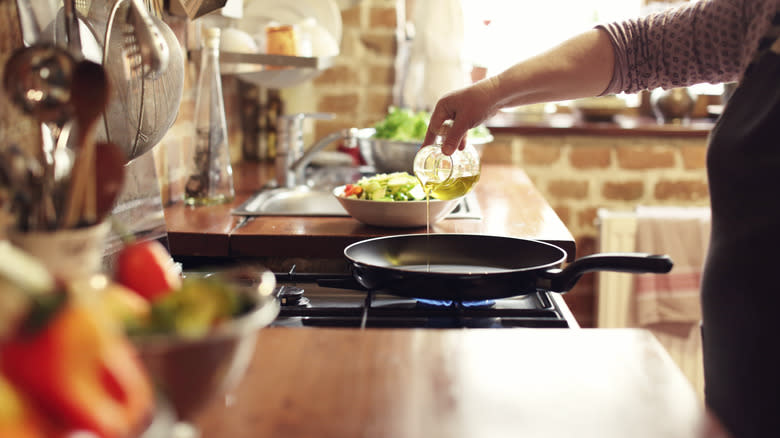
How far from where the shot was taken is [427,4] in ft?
8.87

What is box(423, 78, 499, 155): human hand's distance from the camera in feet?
4.36

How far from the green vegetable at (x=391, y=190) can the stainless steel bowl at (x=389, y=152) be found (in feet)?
1.46

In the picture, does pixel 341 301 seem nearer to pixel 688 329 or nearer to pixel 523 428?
pixel 523 428

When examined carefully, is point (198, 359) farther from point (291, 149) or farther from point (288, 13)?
point (288, 13)

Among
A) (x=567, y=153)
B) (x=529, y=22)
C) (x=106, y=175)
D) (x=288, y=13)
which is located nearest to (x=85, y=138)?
(x=106, y=175)

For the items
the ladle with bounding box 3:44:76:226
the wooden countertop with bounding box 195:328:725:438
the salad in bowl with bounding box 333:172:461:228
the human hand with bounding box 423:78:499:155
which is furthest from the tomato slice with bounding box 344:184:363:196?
the ladle with bounding box 3:44:76:226

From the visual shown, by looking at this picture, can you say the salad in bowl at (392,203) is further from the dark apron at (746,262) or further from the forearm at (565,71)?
the dark apron at (746,262)

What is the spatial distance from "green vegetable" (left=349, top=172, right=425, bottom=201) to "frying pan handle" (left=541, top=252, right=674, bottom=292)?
0.63 metres

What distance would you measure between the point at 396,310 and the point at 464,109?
456mm

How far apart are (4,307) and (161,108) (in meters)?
0.75

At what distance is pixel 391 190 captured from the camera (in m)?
1.62

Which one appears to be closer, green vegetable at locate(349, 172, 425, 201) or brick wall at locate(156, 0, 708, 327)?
green vegetable at locate(349, 172, 425, 201)

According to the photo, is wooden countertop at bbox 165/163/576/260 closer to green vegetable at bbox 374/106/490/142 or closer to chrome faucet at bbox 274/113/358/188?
chrome faucet at bbox 274/113/358/188

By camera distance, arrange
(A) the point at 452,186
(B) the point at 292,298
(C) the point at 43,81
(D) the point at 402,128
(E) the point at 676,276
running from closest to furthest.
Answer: (C) the point at 43,81, (B) the point at 292,298, (A) the point at 452,186, (D) the point at 402,128, (E) the point at 676,276
